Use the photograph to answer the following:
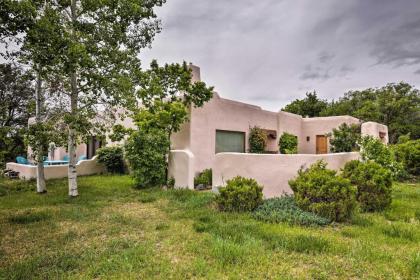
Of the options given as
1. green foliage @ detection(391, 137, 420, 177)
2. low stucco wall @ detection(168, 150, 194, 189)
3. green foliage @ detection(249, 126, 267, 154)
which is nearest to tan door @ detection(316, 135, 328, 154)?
green foliage @ detection(391, 137, 420, 177)

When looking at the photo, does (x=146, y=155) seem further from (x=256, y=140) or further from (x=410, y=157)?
(x=410, y=157)

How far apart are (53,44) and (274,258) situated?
573cm

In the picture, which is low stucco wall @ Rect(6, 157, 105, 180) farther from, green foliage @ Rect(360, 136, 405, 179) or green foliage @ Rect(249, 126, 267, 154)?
green foliage @ Rect(360, 136, 405, 179)

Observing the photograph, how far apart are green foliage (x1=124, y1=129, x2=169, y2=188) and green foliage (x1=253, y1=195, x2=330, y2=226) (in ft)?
17.1

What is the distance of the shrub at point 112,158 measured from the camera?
14.5 m

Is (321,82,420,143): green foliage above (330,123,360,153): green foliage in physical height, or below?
above

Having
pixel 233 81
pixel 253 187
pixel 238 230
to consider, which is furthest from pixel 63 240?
pixel 233 81

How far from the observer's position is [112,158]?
1453cm

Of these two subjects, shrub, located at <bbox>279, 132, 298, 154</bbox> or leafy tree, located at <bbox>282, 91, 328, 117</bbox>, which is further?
leafy tree, located at <bbox>282, 91, 328, 117</bbox>

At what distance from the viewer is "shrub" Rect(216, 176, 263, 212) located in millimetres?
6625

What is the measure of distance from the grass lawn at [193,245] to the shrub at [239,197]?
39cm

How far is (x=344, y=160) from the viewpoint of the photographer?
341 inches

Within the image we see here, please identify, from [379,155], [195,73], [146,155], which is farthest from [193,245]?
[195,73]

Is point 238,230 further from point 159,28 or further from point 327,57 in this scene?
point 327,57
